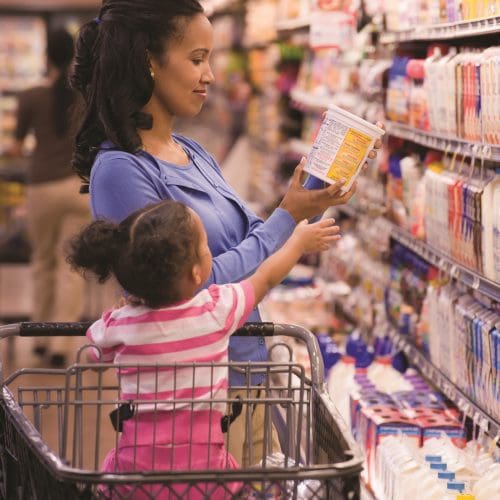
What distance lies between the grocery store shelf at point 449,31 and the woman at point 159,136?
39.9 inches

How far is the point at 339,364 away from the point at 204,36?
226 centimetres

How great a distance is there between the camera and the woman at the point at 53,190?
7418mm

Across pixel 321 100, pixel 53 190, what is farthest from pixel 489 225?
pixel 53 190

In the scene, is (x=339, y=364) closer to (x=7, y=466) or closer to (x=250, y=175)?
(x=7, y=466)

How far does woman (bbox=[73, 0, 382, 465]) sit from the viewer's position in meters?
2.73

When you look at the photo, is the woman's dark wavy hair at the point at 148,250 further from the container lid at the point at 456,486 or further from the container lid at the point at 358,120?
the container lid at the point at 456,486

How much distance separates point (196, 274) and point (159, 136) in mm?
685

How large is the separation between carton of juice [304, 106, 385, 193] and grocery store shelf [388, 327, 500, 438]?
3.56ft

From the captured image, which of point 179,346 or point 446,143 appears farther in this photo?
point 446,143

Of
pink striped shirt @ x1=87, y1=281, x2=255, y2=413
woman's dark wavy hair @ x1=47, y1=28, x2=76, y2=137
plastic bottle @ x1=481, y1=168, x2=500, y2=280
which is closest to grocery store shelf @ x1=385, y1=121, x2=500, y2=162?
plastic bottle @ x1=481, y1=168, x2=500, y2=280

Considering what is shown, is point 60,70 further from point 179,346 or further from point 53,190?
point 179,346

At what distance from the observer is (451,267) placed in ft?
13.2

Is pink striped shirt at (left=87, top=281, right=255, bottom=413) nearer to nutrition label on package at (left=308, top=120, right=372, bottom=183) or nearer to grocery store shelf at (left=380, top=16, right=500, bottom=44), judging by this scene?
nutrition label on package at (left=308, top=120, right=372, bottom=183)

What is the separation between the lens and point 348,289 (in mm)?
6574
